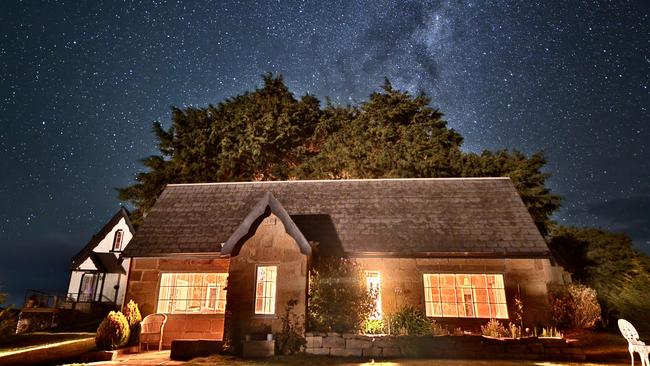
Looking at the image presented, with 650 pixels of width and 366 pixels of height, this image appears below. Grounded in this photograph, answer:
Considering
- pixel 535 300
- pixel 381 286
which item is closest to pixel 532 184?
pixel 535 300

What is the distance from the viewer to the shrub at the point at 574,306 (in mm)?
13133

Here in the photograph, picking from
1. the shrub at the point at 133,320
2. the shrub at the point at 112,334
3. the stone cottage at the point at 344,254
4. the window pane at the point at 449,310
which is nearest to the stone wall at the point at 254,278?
the stone cottage at the point at 344,254

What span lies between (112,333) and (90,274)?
25.6 metres

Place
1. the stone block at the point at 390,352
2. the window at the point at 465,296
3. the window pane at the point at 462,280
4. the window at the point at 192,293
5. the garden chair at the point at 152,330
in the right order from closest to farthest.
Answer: the stone block at the point at 390,352
the garden chair at the point at 152,330
the window at the point at 465,296
the window pane at the point at 462,280
the window at the point at 192,293

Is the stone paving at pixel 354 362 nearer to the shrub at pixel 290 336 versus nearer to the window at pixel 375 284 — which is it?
the shrub at pixel 290 336

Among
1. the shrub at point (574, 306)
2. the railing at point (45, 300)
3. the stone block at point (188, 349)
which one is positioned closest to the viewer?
the stone block at point (188, 349)

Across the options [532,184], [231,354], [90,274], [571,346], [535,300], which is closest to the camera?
[571,346]

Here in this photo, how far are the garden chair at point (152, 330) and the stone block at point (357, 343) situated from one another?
602 centimetres

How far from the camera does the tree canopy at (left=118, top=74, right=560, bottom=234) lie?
87.0 feet

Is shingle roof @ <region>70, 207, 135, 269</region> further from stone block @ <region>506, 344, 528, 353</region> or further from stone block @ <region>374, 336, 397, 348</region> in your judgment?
stone block @ <region>506, 344, 528, 353</region>

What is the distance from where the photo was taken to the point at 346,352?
416 inches

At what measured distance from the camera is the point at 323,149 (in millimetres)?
30438

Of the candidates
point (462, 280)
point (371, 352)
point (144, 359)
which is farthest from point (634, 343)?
point (144, 359)

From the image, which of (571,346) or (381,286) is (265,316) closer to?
(381,286)
